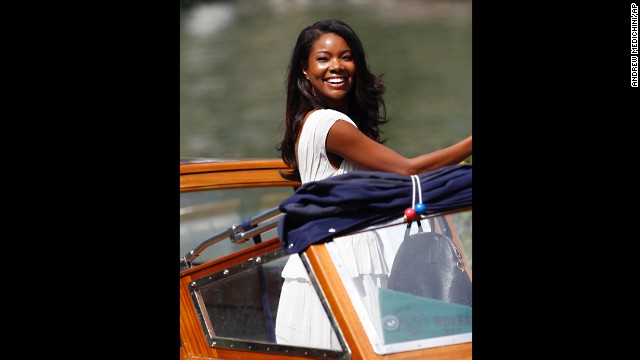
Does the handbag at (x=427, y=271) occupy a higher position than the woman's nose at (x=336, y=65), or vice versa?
the woman's nose at (x=336, y=65)

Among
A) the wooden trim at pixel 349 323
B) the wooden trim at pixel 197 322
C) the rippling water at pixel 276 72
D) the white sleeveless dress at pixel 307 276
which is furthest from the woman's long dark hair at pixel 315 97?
the rippling water at pixel 276 72

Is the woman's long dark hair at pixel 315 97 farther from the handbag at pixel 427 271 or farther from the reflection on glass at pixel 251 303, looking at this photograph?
the handbag at pixel 427 271

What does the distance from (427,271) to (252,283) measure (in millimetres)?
566

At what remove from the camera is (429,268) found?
1857 mm

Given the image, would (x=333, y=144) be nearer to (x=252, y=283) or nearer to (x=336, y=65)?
(x=336, y=65)

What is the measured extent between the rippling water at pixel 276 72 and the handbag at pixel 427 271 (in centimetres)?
178

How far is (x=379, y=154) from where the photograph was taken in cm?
201

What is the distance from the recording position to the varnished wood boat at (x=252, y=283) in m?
1.81
